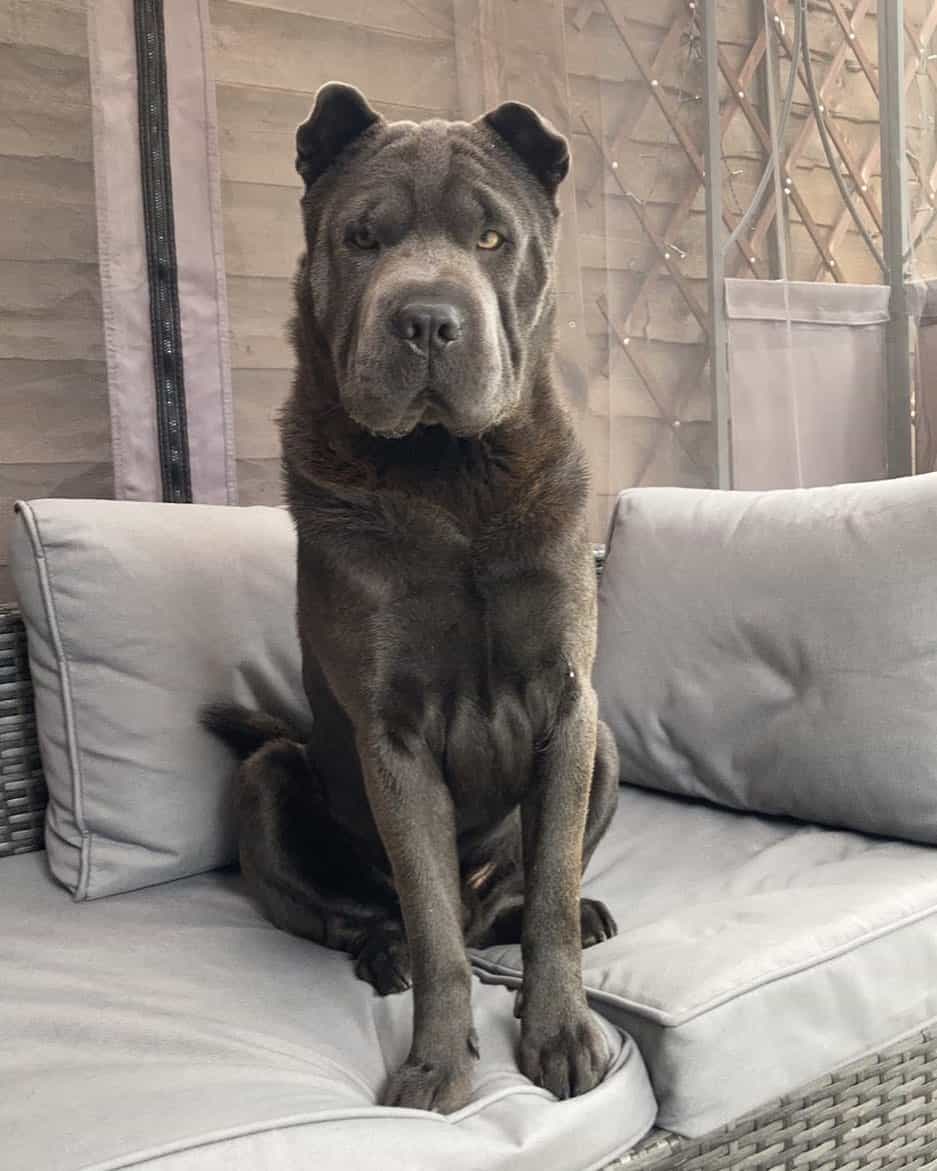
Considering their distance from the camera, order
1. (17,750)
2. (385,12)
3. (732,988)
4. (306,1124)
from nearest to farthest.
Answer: (306,1124), (732,988), (17,750), (385,12)

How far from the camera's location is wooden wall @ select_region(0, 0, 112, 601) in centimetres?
188

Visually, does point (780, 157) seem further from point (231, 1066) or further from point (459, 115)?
point (231, 1066)

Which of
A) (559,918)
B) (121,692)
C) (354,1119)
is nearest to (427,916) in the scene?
(559,918)

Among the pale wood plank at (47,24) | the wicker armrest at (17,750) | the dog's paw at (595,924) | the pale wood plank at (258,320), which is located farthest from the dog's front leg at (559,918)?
the pale wood plank at (47,24)

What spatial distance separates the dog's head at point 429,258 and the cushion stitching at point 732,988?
564 mm

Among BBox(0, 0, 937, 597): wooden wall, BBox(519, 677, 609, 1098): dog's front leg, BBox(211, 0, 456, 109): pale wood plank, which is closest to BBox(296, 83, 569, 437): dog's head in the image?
BBox(519, 677, 609, 1098): dog's front leg

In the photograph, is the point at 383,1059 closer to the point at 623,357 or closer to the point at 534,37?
the point at 623,357

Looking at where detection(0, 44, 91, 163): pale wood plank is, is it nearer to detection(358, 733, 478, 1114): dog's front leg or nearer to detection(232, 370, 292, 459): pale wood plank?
detection(232, 370, 292, 459): pale wood plank

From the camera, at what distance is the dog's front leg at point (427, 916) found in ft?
3.25

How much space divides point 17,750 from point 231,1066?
0.78 meters

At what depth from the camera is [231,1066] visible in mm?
961

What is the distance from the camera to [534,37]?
2516mm

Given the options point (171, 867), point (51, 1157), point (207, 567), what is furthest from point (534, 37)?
point (51, 1157)

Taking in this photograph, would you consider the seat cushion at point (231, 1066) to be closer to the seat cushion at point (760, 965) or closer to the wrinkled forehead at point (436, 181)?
the seat cushion at point (760, 965)
